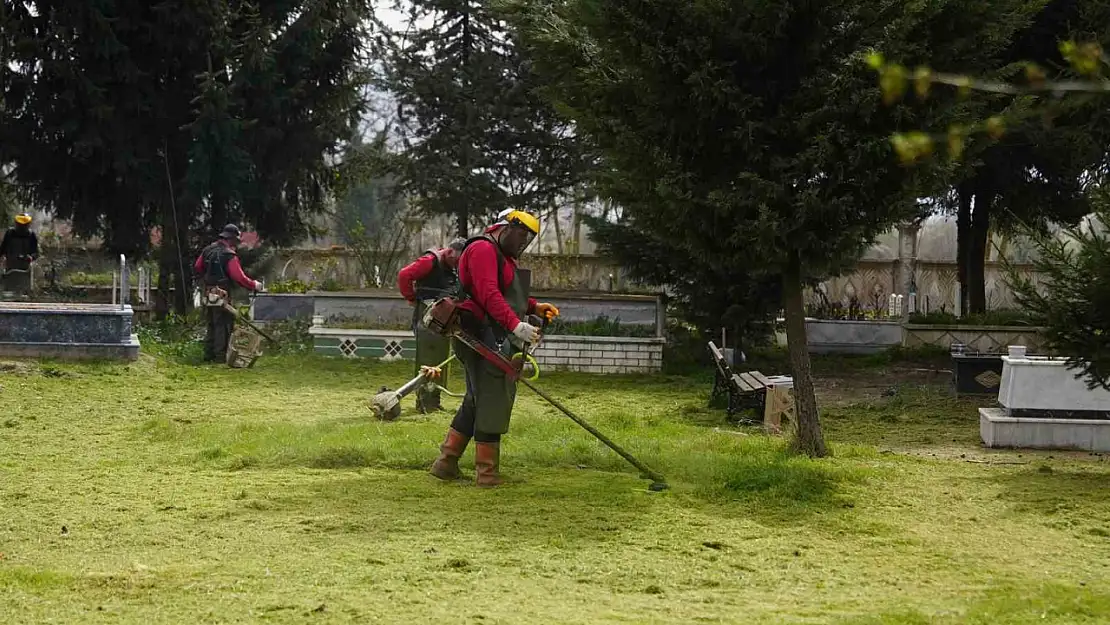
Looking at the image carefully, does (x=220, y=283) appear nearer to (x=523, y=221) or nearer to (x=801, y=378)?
(x=801, y=378)

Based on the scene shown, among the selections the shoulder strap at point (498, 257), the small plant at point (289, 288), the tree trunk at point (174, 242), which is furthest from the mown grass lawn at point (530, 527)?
the tree trunk at point (174, 242)

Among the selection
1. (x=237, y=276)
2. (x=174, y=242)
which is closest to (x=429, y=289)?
(x=237, y=276)

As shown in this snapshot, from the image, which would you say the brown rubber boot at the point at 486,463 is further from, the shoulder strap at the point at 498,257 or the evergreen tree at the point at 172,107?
the evergreen tree at the point at 172,107

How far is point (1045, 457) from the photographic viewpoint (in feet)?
36.8

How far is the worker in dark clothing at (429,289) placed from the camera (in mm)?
9844

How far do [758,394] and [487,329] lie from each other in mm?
5385

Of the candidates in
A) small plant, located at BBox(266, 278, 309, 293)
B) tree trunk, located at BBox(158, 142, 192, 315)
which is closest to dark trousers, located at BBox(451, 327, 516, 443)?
small plant, located at BBox(266, 278, 309, 293)

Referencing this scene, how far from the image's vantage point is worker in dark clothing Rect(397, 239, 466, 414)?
9844 millimetres

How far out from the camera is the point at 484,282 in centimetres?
848

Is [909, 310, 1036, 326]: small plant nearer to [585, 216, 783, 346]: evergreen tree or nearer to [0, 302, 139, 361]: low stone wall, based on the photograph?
[585, 216, 783, 346]: evergreen tree

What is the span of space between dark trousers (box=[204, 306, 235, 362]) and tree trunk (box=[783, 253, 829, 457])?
33.6ft

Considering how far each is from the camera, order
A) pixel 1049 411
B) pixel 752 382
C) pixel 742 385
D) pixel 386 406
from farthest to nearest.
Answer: pixel 752 382 < pixel 742 385 < pixel 386 406 < pixel 1049 411

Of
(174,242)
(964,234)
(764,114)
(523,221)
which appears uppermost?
(764,114)

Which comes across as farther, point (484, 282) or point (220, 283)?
point (220, 283)
